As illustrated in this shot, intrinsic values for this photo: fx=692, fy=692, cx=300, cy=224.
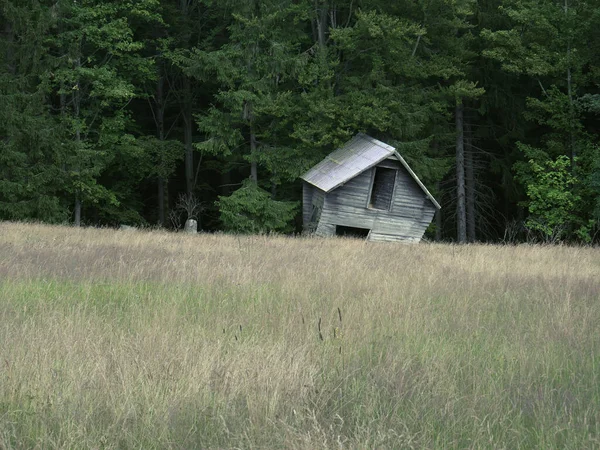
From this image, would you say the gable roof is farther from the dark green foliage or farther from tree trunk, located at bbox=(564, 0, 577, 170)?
tree trunk, located at bbox=(564, 0, 577, 170)

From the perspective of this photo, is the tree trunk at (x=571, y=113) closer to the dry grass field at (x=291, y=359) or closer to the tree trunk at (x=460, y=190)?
the tree trunk at (x=460, y=190)

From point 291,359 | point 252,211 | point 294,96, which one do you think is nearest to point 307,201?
point 252,211

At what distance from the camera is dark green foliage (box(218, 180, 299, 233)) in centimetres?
2688

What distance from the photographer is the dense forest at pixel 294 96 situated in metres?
26.6

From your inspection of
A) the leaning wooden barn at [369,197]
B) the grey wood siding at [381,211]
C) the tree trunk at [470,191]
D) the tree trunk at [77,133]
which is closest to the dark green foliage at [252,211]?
the leaning wooden barn at [369,197]

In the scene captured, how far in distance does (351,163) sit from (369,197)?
1.38 m

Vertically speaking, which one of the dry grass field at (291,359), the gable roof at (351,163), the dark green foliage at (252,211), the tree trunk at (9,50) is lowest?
the dark green foliage at (252,211)

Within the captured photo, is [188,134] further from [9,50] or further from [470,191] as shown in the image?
[470,191]

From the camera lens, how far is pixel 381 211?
24.8 meters

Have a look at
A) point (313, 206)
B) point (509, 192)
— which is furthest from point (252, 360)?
point (509, 192)

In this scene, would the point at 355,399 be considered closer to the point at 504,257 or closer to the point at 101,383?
the point at 101,383

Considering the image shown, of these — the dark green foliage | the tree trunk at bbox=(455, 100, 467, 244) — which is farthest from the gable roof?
the tree trunk at bbox=(455, 100, 467, 244)

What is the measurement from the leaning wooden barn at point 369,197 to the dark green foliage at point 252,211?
162cm

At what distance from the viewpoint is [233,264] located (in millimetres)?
10219
